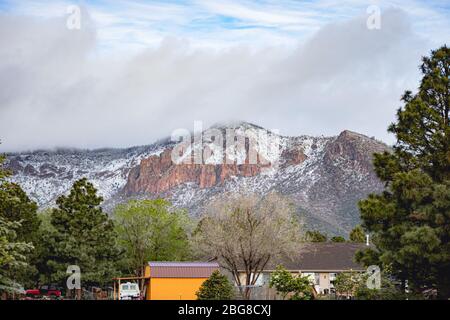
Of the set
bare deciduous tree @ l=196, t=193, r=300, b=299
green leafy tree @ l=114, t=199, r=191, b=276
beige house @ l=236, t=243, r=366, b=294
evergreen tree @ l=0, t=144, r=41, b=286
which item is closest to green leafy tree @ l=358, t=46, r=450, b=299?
bare deciduous tree @ l=196, t=193, r=300, b=299

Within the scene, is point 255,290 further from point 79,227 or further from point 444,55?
point 444,55

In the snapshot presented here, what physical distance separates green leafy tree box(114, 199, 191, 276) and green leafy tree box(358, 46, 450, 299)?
4416 centimetres

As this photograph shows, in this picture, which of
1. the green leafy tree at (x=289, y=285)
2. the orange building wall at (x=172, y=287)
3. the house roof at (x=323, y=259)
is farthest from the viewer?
the house roof at (x=323, y=259)

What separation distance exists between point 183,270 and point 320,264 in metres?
30.0

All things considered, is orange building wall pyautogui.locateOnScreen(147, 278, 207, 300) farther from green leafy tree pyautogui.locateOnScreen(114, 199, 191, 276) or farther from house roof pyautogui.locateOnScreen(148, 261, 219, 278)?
green leafy tree pyautogui.locateOnScreen(114, 199, 191, 276)

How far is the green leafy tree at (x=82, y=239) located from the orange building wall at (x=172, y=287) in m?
11.8

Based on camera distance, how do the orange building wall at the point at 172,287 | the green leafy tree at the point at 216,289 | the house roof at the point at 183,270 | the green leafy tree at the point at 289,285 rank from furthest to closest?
the house roof at the point at 183,270
the orange building wall at the point at 172,287
the green leafy tree at the point at 289,285
the green leafy tree at the point at 216,289

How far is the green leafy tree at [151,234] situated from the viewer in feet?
281

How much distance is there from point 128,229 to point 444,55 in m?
52.2

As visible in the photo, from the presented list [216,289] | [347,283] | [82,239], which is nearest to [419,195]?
[216,289]

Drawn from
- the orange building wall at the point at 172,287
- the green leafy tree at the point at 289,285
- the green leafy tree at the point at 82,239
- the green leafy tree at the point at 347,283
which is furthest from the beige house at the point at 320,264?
the green leafy tree at the point at 289,285

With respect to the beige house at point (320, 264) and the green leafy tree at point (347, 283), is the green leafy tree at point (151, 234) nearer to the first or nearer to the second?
the beige house at point (320, 264)

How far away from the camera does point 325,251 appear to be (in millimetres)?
86500
